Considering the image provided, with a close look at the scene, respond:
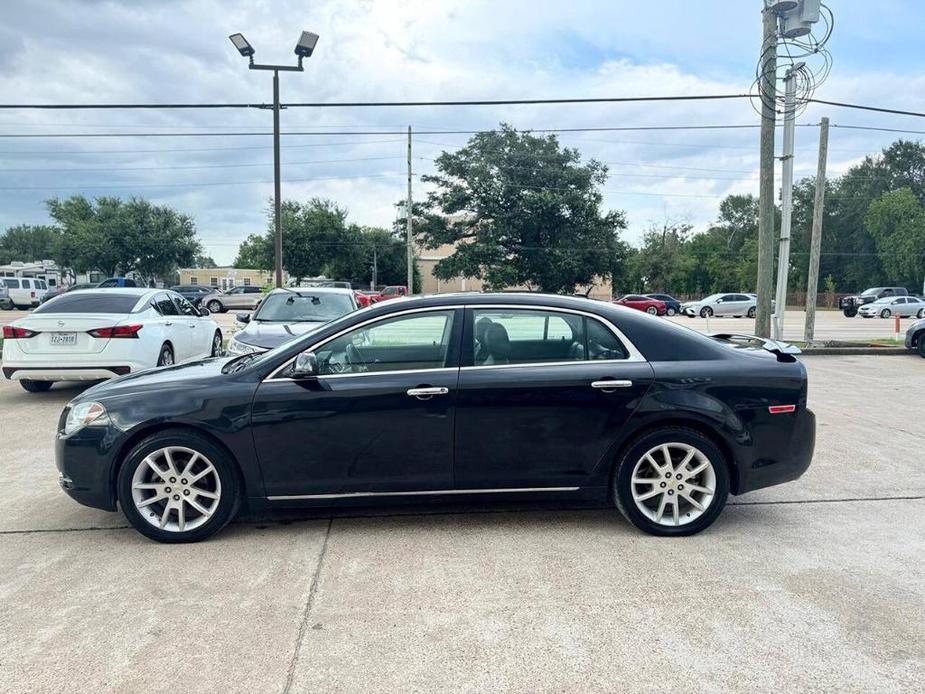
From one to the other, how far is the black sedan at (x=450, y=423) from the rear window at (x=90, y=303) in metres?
5.17

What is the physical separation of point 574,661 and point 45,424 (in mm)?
6973

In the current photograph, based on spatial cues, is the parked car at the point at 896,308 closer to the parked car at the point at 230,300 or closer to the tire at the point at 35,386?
the parked car at the point at 230,300

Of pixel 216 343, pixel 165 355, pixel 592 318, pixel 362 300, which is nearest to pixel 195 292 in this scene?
pixel 362 300

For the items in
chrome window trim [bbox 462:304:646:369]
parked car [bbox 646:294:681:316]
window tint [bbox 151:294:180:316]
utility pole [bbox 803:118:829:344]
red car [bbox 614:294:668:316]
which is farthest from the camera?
parked car [bbox 646:294:681:316]

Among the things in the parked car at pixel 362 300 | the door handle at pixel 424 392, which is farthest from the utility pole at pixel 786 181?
the door handle at pixel 424 392

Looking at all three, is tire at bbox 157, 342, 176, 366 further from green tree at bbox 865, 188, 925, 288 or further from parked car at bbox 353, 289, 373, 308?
green tree at bbox 865, 188, 925, 288

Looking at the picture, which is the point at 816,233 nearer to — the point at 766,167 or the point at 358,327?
the point at 766,167

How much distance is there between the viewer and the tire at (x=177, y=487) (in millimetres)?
4137

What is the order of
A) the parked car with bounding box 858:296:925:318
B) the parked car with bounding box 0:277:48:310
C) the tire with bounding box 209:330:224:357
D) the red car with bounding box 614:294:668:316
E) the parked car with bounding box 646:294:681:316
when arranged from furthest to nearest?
1. the parked car with bounding box 646:294:681:316
2. the red car with bounding box 614:294:668:316
3. the parked car with bounding box 0:277:48:310
4. the parked car with bounding box 858:296:925:318
5. the tire with bounding box 209:330:224:357

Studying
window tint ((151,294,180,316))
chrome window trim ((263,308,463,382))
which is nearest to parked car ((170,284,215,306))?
window tint ((151,294,180,316))

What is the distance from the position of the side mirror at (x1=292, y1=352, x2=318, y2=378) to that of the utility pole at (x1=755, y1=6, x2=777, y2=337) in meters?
12.0

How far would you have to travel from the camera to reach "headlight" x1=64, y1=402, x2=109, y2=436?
4.17m

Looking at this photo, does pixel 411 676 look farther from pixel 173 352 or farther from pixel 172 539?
pixel 173 352

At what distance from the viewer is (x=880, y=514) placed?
479 centimetres
